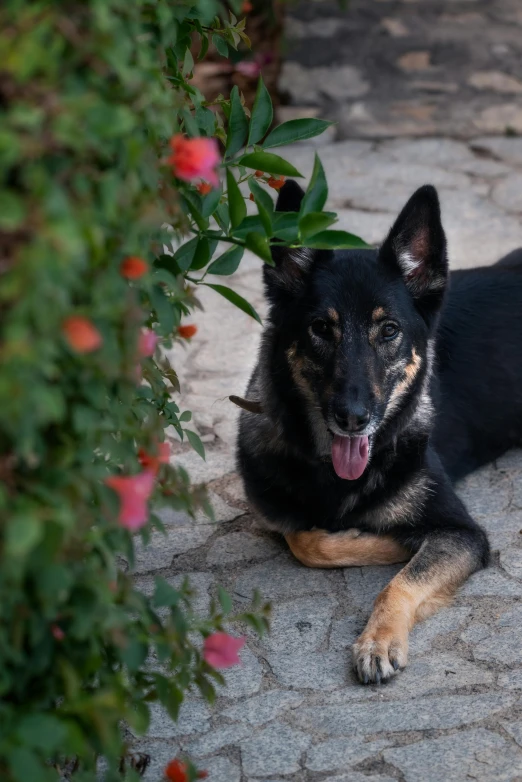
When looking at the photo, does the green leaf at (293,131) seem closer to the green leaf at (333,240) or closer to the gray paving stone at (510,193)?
the green leaf at (333,240)

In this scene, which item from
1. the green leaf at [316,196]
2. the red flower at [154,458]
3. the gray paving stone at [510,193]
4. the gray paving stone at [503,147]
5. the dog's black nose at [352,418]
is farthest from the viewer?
the gray paving stone at [503,147]

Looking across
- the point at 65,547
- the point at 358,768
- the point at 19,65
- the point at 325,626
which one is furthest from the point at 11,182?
the point at 325,626

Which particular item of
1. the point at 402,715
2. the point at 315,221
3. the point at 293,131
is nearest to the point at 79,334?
the point at 315,221

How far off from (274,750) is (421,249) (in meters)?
1.91

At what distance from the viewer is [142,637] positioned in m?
2.29

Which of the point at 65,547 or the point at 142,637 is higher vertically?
the point at 65,547

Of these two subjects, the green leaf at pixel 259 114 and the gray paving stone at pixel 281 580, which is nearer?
the green leaf at pixel 259 114

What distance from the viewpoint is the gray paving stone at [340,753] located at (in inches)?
115

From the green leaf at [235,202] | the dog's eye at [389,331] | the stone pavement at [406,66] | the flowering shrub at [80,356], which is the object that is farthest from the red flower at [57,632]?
the stone pavement at [406,66]

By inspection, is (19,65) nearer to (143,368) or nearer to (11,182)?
(11,182)

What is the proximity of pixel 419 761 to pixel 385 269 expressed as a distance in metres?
1.77

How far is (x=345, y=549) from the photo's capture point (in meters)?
3.94

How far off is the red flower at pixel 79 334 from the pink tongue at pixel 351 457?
2.14 m

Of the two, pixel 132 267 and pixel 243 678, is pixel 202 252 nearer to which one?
pixel 132 267
